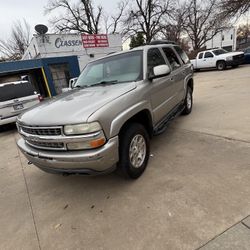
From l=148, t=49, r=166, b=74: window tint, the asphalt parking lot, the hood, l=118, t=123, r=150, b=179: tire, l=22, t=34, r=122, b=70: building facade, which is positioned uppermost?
l=22, t=34, r=122, b=70: building facade

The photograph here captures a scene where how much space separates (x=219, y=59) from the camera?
1734 cm

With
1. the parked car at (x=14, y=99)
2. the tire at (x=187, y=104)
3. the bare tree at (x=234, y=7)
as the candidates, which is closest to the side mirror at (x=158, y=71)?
the tire at (x=187, y=104)

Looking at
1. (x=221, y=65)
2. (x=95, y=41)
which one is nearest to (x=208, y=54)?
(x=221, y=65)

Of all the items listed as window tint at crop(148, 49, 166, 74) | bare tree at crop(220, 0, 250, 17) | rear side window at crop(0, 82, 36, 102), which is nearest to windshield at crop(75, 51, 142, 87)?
window tint at crop(148, 49, 166, 74)

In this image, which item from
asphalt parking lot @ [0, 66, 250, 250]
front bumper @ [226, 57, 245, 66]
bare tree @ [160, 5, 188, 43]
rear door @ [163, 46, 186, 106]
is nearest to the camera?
asphalt parking lot @ [0, 66, 250, 250]

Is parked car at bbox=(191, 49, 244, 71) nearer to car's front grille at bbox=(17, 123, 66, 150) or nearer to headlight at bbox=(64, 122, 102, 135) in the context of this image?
headlight at bbox=(64, 122, 102, 135)

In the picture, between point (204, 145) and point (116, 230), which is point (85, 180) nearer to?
point (116, 230)

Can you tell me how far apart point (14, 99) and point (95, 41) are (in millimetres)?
11500

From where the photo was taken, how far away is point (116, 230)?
7.88ft

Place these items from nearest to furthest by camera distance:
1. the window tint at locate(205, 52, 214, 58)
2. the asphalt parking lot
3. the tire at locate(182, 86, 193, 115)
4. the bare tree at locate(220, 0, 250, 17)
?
the asphalt parking lot, the tire at locate(182, 86, 193, 115), the bare tree at locate(220, 0, 250, 17), the window tint at locate(205, 52, 214, 58)

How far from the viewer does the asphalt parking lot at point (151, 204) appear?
7.28ft

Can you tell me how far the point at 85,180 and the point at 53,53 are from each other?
14372 mm

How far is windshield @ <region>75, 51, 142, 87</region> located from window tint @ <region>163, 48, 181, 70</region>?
1.12 metres

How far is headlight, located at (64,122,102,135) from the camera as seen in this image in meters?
2.44
